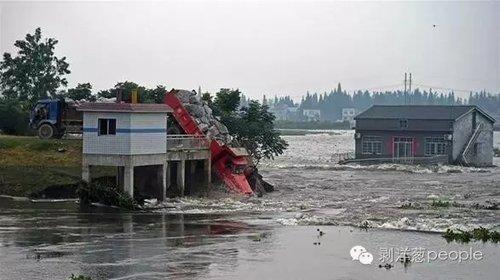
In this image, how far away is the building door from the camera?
86125mm

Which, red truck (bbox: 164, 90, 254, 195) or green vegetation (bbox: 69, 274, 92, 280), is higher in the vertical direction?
red truck (bbox: 164, 90, 254, 195)

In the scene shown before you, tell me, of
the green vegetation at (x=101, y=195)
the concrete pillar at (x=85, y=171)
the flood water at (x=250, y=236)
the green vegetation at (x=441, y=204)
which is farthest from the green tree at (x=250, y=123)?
the green vegetation at (x=101, y=195)

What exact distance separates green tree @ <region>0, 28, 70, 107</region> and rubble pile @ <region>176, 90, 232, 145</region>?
32171 millimetres

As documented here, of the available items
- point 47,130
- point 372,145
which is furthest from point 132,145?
point 372,145

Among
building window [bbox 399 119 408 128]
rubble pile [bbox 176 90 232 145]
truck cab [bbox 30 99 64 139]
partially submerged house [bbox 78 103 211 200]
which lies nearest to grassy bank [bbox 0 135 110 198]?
truck cab [bbox 30 99 64 139]

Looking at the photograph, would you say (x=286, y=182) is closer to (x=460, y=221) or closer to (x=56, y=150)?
(x=56, y=150)

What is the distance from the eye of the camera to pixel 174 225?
36.5m

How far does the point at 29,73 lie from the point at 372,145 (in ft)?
110

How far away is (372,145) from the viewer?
87.8m

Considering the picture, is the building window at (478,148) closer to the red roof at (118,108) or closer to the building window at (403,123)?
the building window at (403,123)

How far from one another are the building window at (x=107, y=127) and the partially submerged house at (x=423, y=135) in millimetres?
46926

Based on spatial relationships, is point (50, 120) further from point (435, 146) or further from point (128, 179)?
point (435, 146)

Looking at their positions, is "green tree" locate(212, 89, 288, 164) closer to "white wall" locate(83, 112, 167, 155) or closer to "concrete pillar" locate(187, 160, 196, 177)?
"concrete pillar" locate(187, 160, 196, 177)

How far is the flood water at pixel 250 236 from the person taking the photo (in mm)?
26016
